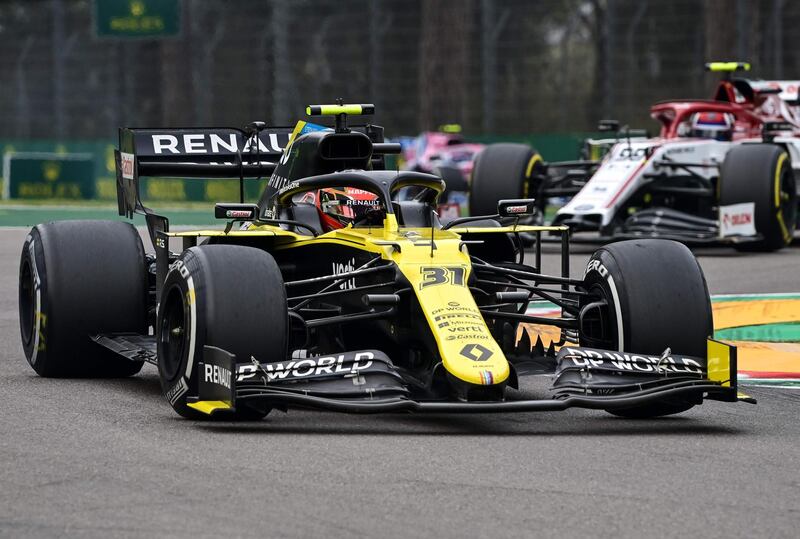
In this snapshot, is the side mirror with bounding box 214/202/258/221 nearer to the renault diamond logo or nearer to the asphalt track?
the asphalt track

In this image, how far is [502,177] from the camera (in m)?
19.2

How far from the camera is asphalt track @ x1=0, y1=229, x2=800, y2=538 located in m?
5.36

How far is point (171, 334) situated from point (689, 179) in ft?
39.3

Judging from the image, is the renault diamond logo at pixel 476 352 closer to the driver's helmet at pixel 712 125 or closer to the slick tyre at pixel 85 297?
the slick tyre at pixel 85 297

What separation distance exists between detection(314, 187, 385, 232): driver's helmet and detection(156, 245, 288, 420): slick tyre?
1726 millimetres

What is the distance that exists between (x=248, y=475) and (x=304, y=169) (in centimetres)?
377

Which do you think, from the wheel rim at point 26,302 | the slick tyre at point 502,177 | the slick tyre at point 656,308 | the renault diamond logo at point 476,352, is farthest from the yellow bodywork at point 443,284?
the slick tyre at point 502,177

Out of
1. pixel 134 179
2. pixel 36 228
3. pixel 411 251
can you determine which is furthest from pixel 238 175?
pixel 411 251

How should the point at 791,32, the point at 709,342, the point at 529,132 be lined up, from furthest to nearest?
the point at 529,132 < the point at 791,32 < the point at 709,342

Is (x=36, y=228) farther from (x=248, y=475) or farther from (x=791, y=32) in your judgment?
(x=791, y=32)

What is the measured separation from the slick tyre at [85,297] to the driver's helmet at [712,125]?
12006mm

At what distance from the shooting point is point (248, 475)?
6.10 metres

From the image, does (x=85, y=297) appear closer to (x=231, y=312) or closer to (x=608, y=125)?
(x=231, y=312)

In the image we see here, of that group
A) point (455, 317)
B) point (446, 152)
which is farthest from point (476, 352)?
point (446, 152)
